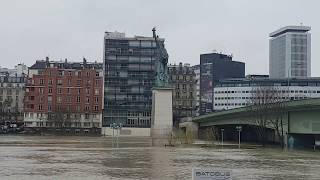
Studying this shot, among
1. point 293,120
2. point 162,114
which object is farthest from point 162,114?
point 293,120

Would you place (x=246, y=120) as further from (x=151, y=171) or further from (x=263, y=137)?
(x=151, y=171)

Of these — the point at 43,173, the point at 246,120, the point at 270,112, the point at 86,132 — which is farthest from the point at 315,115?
the point at 86,132

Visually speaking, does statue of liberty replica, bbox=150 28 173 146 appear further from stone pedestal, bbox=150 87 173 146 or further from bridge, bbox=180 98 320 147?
bridge, bbox=180 98 320 147

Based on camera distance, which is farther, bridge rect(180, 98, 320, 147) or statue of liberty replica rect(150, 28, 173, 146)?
statue of liberty replica rect(150, 28, 173, 146)

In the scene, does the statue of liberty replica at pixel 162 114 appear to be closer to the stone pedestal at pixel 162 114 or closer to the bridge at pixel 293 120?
the stone pedestal at pixel 162 114

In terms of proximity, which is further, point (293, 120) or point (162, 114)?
point (162, 114)

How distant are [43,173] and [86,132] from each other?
16004 cm

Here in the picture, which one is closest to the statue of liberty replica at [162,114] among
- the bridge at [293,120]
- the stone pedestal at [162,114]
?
the stone pedestal at [162,114]

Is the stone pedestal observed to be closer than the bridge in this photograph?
No

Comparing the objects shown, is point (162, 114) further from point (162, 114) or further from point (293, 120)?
point (293, 120)

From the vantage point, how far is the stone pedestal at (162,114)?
113 m

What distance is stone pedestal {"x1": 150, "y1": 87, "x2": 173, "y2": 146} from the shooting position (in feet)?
370

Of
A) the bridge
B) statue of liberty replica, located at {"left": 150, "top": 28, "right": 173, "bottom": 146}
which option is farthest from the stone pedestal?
the bridge

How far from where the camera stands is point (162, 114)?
371ft
